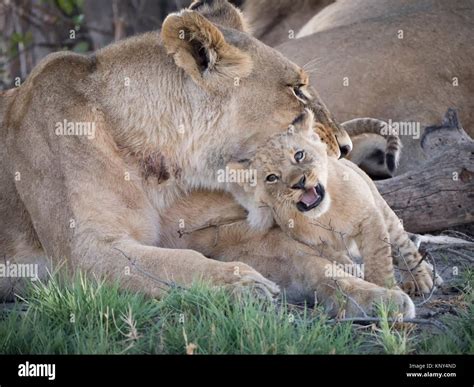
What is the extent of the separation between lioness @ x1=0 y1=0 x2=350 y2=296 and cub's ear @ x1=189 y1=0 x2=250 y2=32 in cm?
36

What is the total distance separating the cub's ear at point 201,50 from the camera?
Result: 4055 millimetres

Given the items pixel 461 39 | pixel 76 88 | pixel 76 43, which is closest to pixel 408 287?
pixel 76 88

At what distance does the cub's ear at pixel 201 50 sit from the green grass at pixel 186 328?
96cm

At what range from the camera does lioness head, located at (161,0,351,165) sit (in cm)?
417

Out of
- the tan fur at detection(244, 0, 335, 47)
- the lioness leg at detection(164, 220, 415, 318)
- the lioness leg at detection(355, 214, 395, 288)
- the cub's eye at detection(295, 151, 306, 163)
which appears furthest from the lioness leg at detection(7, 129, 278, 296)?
the tan fur at detection(244, 0, 335, 47)

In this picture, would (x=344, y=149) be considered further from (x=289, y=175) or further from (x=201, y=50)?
(x=201, y=50)

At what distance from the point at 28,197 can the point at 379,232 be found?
4.80 ft

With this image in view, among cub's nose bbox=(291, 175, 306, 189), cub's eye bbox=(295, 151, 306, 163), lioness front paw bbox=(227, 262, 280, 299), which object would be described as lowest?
lioness front paw bbox=(227, 262, 280, 299)

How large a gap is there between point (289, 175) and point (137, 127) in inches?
28.8

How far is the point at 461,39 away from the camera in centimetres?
645

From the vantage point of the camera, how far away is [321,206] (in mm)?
3900

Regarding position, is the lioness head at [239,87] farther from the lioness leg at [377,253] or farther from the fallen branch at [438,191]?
the fallen branch at [438,191]

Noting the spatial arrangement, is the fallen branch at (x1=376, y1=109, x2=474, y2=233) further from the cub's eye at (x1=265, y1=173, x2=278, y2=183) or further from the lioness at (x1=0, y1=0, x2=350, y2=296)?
the cub's eye at (x1=265, y1=173, x2=278, y2=183)
